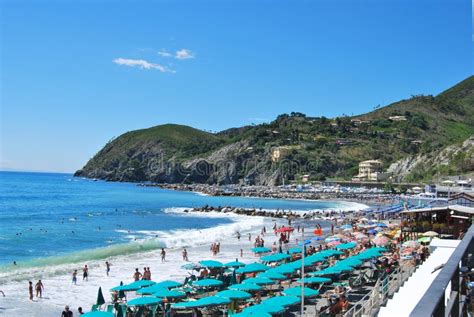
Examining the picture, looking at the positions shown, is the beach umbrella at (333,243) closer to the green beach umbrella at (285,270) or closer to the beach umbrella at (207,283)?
the green beach umbrella at (285,270)

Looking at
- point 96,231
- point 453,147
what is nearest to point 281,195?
point 453,147

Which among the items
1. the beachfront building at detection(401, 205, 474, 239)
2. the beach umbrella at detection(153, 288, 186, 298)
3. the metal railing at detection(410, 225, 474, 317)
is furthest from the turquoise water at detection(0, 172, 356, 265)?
the metal railing at detection(410, 225, 474, 317)

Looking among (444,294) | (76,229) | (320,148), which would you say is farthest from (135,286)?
(320,148)

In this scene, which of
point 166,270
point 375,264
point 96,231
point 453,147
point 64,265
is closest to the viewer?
point 375,264

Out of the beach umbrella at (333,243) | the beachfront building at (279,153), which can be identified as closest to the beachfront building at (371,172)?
the beachfront building at (279,153)

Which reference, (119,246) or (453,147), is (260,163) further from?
(119,246)

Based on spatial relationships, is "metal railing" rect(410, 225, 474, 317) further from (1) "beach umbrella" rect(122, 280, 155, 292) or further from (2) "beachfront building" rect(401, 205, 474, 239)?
(2) "beachfront building" rect(401, 205, 474, 239)

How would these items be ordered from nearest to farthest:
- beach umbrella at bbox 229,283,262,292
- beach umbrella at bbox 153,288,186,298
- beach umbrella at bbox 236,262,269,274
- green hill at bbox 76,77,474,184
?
1. beach umbrella at bbox 153,288,186,298
2. beach umbrella at bbox 229,283,262,292
3. beach umbrella at bbox 236,262,269,274
4. green hill at bbox 76,77,474,184
